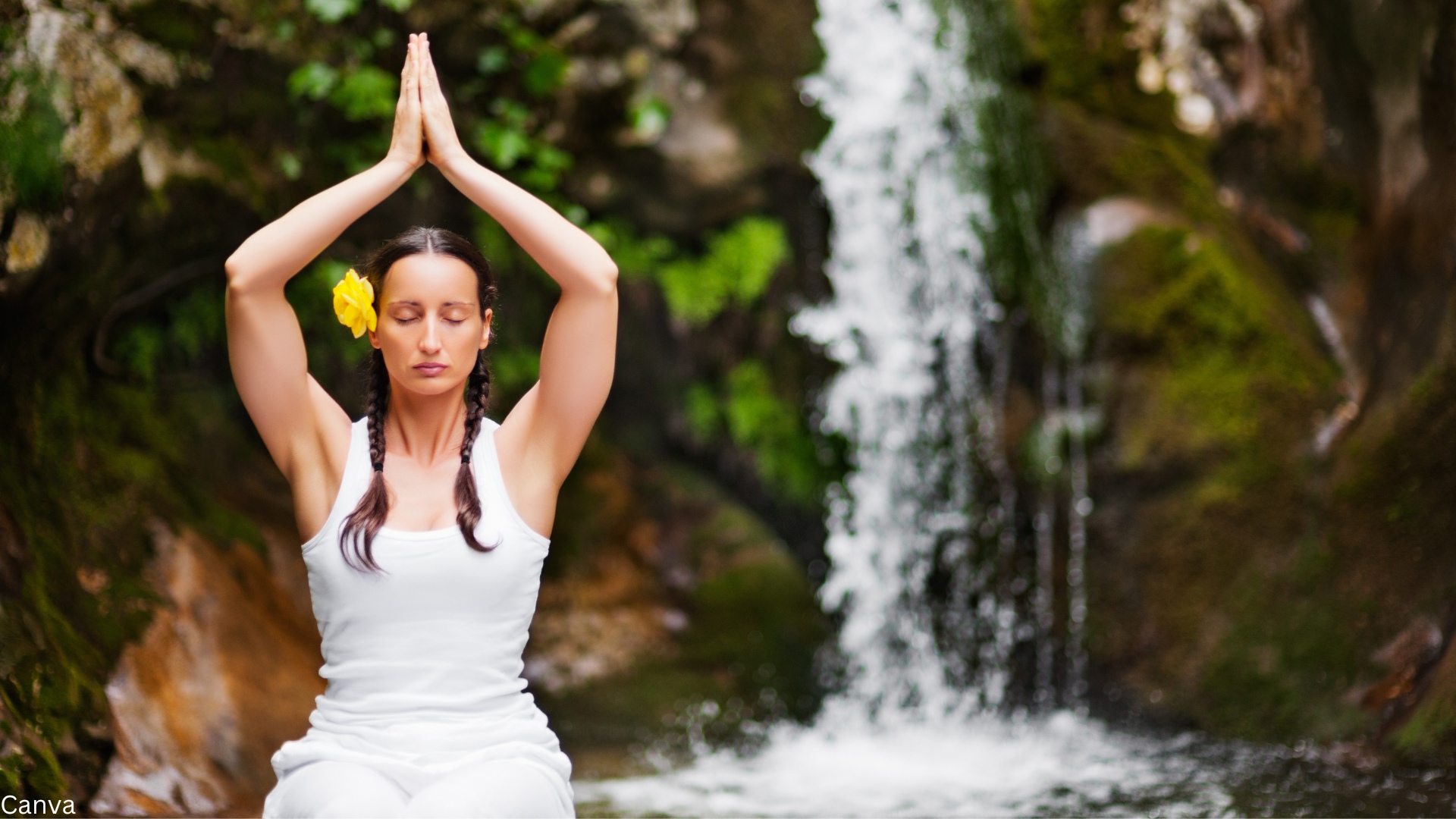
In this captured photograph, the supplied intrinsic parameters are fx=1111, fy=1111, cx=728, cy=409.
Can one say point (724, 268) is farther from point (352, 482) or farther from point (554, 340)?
point (352, 482)

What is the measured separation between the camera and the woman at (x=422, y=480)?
1.68 metres

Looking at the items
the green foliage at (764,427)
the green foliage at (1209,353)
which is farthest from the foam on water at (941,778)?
the green foliage at (764,427)

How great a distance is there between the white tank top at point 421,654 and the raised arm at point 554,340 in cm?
15

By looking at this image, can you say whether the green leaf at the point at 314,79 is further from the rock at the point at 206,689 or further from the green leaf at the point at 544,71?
the rock at the point at 206,689

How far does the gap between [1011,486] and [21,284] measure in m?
4.59

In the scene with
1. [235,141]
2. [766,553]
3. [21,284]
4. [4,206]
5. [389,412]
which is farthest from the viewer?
[766,553]

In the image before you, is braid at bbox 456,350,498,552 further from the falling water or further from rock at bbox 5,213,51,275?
the falling water

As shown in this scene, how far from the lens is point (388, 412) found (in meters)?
1.96

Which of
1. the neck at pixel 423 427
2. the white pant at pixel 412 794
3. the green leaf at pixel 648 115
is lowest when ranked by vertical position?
the white pant at pixel 412 794

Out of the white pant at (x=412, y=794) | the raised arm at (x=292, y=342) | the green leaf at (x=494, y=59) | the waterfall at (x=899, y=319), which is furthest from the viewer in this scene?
the waterfall at (x=899, y=319)

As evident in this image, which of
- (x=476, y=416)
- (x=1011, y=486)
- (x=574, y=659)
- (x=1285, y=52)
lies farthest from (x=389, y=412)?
(x=1285, y=52)

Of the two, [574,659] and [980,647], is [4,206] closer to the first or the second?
[574,659]

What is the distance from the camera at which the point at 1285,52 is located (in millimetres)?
6598

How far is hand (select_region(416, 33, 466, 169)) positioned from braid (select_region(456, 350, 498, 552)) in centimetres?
35
